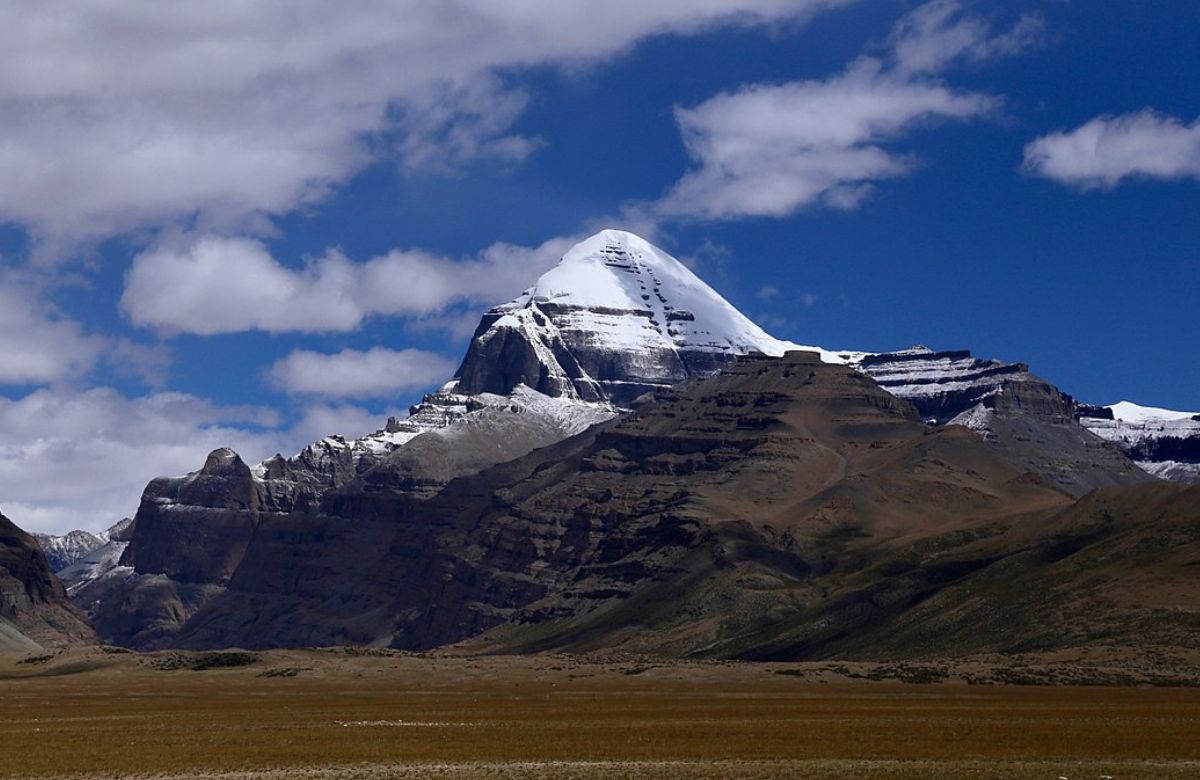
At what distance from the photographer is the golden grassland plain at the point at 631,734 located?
8500 centimetres

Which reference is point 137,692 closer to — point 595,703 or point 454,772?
point 595,703

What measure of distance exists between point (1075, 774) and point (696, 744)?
80.5ft

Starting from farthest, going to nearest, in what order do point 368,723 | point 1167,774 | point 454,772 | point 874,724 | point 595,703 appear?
point 595,703, point 368,723, point 874,724, point 454,772, point 1167,774

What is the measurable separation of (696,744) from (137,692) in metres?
113

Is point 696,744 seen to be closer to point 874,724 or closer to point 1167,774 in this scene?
point 874,724

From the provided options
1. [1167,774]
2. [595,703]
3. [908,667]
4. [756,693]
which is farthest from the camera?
[908,667]

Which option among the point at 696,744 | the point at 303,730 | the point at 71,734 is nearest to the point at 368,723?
the point at 303,730

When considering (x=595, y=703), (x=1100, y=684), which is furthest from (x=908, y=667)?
(x=595, y=703)

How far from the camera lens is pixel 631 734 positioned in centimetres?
10712

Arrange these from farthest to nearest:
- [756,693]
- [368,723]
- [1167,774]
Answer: [756,693], [368,723], [1167,774]

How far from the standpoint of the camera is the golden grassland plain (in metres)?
85.0

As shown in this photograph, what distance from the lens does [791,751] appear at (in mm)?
93375

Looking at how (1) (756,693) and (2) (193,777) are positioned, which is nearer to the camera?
(2) (193,777)

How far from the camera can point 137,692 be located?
7756 inches
